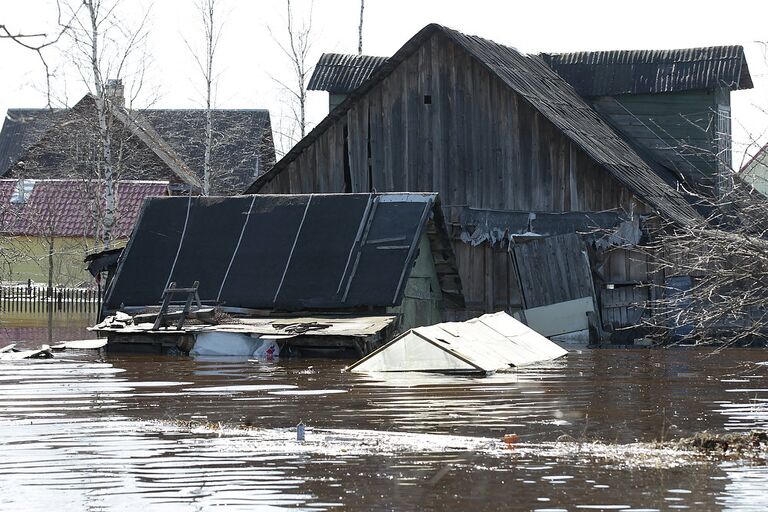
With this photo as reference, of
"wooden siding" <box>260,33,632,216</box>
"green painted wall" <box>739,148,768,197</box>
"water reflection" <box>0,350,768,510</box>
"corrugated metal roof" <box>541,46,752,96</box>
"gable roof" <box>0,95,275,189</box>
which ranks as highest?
"gable roof" <box>0,95,275,189</box>

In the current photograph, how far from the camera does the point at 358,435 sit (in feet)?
43.6

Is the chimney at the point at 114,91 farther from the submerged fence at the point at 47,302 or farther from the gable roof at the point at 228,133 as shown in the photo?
the gable roof at the point at 228,133

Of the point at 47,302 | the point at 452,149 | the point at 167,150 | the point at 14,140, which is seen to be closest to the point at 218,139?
the point at 167,150

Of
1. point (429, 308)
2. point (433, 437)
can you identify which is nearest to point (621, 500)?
point (433, 437)

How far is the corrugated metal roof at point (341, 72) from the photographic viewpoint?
121 feet

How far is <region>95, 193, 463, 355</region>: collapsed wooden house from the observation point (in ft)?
81.7

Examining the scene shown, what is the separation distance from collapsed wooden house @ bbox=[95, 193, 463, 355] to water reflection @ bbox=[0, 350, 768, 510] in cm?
307

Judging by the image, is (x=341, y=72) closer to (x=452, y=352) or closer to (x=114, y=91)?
(x=114, y=91)

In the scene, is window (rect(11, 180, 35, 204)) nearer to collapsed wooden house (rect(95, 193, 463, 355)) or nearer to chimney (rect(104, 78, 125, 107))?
chimney (rect(104, 78, 125, 107))

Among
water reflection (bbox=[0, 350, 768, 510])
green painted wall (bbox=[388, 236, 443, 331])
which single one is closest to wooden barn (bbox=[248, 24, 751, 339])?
green painted wall (bbox=[388, 236, 443, 331])

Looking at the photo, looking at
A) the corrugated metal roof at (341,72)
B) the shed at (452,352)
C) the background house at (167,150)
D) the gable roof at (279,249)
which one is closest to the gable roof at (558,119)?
the gable roof at (279,249)

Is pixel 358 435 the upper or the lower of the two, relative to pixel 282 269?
lower

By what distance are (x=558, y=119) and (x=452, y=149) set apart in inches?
98.3

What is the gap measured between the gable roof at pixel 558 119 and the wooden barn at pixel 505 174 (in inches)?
2.0
